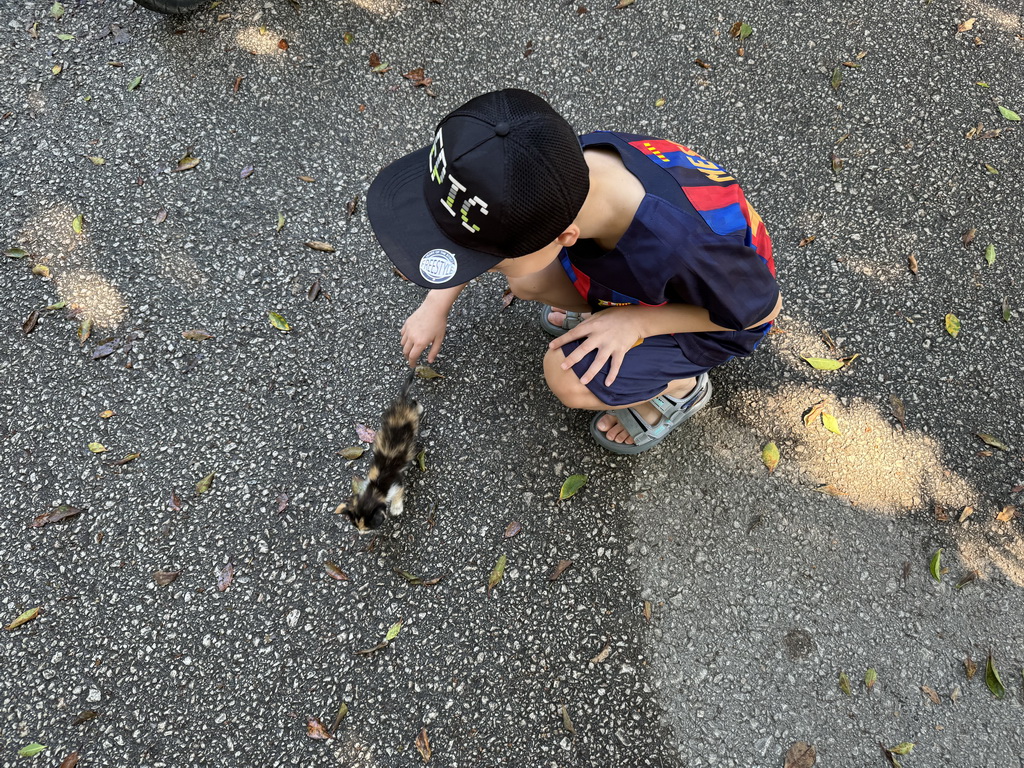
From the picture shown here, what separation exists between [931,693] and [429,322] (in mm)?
2285

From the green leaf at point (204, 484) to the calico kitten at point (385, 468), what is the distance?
617 millimetres

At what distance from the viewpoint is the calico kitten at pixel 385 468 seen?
250cm

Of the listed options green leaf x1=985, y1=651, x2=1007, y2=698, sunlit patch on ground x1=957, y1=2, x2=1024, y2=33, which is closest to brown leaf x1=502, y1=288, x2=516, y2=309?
green leaf x1=985, y1=651, x2=1007, y2=698

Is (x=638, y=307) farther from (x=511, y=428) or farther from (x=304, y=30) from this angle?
(x=304, y=30)

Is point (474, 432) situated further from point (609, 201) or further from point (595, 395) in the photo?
point (609, 201)

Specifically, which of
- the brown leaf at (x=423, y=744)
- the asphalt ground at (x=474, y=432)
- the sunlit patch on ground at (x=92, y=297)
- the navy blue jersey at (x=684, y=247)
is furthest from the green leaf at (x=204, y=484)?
the navy blue jersey at (x=684, y=247)

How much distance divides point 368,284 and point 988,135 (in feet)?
10.9

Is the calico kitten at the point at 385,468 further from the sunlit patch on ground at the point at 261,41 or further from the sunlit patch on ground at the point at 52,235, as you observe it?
the sunlit patch on ground at the point at 261,41

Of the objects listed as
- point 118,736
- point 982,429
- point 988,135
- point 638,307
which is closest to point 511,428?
point 638,307

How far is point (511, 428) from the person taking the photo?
2.93 metres

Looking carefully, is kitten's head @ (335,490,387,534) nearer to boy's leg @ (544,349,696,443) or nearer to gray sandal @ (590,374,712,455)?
boy's leg @ (544,349,696,443)

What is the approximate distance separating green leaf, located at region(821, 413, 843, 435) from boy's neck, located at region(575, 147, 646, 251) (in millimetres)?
1492

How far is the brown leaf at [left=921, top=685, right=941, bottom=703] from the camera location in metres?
2.47

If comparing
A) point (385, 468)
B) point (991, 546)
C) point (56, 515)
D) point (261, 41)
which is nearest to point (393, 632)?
point (385, 468)
